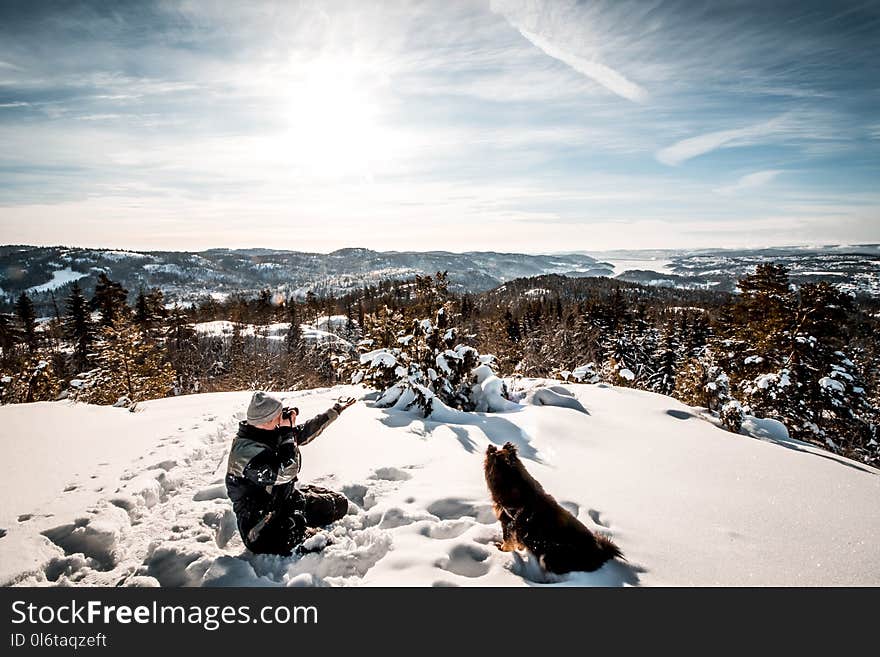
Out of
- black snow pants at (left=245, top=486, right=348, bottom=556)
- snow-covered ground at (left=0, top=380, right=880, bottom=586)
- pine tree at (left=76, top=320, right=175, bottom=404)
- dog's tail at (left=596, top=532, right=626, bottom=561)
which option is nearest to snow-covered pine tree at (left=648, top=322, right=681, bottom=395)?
snow-covered ground at (left=0, top=380, right=880, bottom=586)

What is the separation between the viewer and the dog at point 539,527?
9.26 ft

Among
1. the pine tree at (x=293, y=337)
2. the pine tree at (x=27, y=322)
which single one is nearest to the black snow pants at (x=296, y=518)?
the pine tree at (x=293, y=337)

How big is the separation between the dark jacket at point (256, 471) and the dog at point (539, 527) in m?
1.81

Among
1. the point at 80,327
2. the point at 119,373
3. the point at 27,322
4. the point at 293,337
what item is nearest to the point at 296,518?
the point at 119,373

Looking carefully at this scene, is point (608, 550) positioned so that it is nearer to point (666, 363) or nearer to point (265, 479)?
point (265, 479)

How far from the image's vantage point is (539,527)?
2938 mm

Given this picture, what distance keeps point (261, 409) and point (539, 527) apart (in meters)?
2.42

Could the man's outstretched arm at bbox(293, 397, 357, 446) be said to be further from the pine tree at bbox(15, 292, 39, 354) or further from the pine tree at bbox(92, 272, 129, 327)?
the pine tree at bbox(15, 292, 39, 354)

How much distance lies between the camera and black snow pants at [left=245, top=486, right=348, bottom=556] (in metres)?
3.16

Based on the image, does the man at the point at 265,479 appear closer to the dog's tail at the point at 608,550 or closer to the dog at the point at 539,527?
the dog at the point at 539,527

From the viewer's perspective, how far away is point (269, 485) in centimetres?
316
